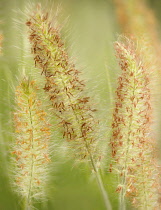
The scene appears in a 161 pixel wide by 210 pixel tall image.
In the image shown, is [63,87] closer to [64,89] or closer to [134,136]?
Answer: [64,89]

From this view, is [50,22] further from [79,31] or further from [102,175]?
[102,175]

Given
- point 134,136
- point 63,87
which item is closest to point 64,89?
point 63,87

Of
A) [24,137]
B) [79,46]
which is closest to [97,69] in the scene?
[79,46]
